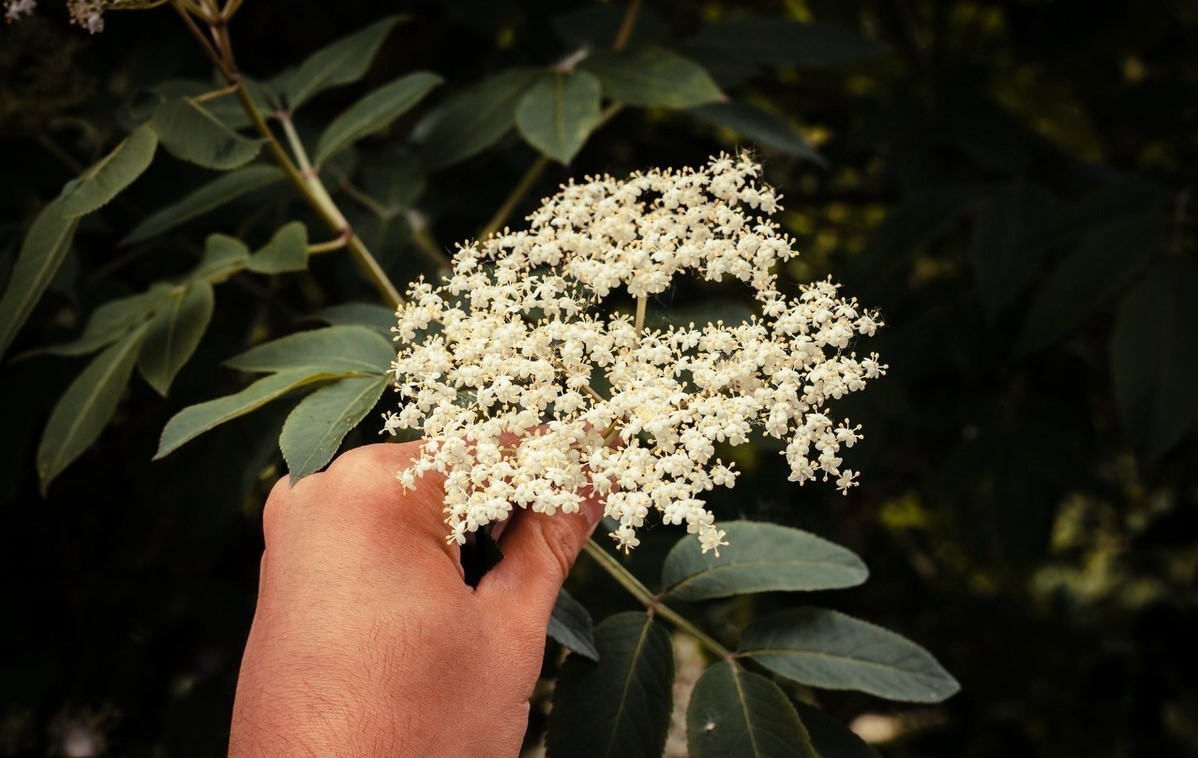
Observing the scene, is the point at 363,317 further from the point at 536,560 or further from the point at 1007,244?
the point at 1007,244

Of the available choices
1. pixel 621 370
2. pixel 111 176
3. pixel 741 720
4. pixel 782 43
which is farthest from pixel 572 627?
pixel 782 43

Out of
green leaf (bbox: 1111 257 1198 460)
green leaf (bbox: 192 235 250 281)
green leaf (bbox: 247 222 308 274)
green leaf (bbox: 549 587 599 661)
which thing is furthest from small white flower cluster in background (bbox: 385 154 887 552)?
green leaf (bbox: 1111 257 1198 460)

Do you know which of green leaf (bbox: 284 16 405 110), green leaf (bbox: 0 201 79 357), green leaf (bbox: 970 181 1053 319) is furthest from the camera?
green leaf (bbox: 970 181 1053 319)

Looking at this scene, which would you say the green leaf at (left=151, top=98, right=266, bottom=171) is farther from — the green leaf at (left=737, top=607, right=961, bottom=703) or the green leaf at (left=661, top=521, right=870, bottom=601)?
the green leaf at (left=737, top=607, right=961, bottom=703)

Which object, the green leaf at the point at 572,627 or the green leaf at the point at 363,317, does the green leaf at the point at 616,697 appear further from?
the green leaf at the point at 363,317

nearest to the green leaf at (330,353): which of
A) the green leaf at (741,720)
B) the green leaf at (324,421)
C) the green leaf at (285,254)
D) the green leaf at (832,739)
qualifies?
the green leaf at (324,421)

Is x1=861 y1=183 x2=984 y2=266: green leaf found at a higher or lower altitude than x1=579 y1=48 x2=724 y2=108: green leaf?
lower

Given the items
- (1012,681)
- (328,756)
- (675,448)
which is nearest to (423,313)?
(675,448)
